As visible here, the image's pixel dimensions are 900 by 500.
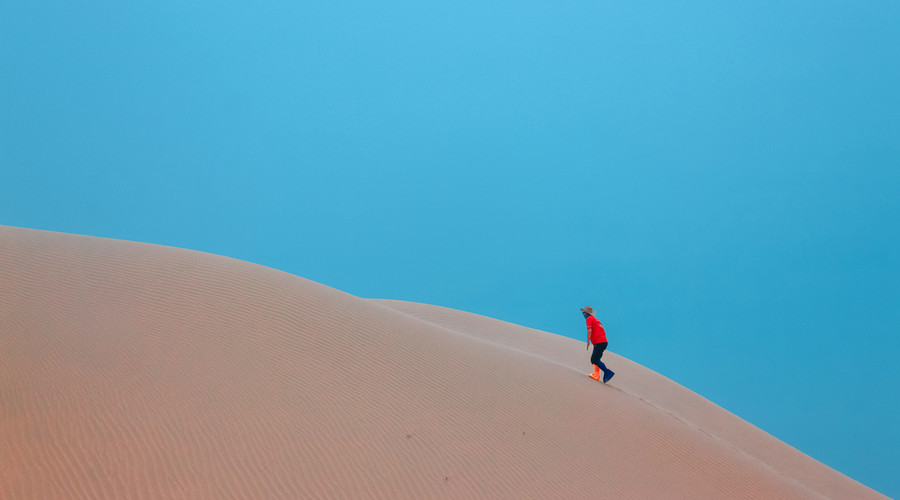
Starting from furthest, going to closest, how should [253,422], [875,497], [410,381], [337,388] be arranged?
[875,497], [410,381], [337,388], [253,422]

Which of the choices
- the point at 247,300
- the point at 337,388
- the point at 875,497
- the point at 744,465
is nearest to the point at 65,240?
the point at 247,300

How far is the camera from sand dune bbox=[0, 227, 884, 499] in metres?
4.95

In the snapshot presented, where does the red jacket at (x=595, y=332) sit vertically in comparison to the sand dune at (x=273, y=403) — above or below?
above

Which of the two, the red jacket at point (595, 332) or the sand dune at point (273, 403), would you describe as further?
the red jacket at point (595, 332)

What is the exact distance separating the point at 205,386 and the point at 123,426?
1.06 meters

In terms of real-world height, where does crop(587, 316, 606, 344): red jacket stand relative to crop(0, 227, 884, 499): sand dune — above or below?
above

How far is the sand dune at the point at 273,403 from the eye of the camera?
4.95 metres

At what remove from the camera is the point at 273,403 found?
619cm

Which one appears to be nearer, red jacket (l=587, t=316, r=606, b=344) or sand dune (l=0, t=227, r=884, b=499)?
sand dune (l=0, t=227, r=884, b=499)

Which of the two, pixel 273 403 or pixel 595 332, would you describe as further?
pixel 595 332

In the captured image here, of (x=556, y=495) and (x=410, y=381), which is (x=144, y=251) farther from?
(x=556, y=495)

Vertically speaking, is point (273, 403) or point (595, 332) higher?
point (595, 332)

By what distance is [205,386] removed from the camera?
20.4 feet

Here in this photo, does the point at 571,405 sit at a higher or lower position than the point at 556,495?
higher
